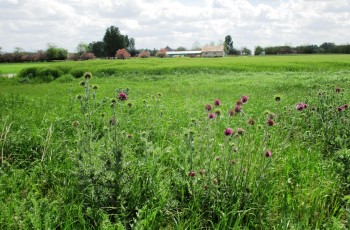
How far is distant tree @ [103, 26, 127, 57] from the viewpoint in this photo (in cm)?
8100

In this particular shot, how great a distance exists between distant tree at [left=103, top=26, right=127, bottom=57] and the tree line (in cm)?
4208

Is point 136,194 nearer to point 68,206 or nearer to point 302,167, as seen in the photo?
point 68,206

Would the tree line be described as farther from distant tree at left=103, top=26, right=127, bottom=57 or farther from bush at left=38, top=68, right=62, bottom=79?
bush at left=38, top=68, right=62, bottom=79

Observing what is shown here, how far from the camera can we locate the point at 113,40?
81.4 metres

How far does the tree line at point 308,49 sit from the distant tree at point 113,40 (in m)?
42.1

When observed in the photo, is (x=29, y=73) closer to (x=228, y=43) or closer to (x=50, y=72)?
(x=50, y=72)

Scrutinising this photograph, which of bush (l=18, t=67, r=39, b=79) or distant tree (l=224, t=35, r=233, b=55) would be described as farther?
distant tree (l=224, t=35, r=233, b=55)

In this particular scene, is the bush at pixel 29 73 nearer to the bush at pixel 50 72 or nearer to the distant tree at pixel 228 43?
the bush at pixel 50 72

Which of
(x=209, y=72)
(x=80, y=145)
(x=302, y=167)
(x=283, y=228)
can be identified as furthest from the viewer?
(x=209, y=72)

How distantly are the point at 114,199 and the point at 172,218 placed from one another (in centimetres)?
60

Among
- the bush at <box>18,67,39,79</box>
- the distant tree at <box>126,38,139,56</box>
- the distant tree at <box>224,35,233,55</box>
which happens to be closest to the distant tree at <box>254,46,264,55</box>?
the distant tree at <box>224,35,233,55</box>

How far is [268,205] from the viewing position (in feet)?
10.5

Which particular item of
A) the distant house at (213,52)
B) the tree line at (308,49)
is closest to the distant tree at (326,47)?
the tree line at (308,49)

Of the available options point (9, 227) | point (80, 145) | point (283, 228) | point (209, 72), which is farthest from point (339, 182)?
point (209, 72)
